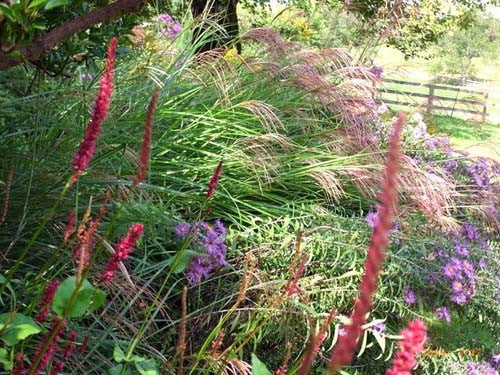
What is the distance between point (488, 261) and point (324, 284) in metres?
0.91

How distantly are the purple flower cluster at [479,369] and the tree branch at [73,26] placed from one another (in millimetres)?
1972

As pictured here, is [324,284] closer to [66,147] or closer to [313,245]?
[313,245]

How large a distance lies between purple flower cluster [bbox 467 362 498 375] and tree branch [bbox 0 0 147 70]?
77.7 inches

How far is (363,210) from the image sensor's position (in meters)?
Answer: 3.38

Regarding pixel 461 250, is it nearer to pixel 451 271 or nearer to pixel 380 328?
pixel 451 271

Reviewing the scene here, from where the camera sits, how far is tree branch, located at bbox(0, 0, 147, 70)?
4.95 feet

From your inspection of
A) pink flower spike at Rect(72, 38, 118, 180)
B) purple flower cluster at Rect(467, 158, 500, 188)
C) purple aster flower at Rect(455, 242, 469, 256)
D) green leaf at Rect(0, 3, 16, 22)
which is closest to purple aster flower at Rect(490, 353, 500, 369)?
purple aster flower at Rect(455, 242, 469, 256)

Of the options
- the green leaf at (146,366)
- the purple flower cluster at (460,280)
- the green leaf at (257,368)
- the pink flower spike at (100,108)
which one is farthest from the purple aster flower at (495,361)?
the pink flower spike at (100,108)

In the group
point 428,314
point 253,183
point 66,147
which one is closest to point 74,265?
point 66,147

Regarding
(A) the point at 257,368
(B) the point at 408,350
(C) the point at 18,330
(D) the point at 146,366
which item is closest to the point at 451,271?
(D) the point at 146,366

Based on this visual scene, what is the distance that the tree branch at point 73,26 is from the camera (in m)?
1.51

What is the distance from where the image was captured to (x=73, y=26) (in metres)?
1.51

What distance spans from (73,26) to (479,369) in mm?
2104

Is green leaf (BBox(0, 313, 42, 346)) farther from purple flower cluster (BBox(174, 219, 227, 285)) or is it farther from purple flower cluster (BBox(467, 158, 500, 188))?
purple flower cluster (BBox(467, 158, 500, 188))
